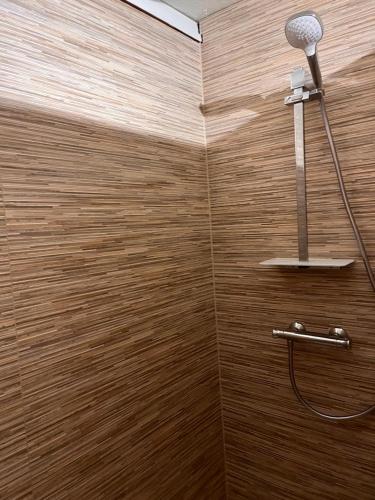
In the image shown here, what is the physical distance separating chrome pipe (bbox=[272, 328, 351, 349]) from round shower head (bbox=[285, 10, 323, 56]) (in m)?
0.89

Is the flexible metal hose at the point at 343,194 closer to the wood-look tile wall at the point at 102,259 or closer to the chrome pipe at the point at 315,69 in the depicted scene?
the chrome pipe at the point at 315,69

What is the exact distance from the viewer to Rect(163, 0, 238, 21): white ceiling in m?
1.26

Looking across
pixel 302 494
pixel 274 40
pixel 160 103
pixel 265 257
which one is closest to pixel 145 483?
pixel 302 494

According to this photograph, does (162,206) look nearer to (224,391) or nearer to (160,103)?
(160,103)

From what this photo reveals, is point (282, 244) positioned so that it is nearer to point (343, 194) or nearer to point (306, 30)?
point (343, 194)

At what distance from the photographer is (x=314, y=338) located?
45.2 inches

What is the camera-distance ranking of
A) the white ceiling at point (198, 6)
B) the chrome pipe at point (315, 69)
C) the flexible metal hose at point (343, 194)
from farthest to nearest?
the white ceiling at point (198, 6) → the flexible metal hose at point (343, 194) → the chrome pipe at point (315, 69)

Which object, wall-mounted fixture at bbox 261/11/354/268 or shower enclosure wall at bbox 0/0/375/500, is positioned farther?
wall-mounted fixture at bbox 261/11/354/268

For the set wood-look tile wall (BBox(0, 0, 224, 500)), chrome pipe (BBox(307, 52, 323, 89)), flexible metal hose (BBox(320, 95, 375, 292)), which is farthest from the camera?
flexible metal hose (BBox(320, 95, 375, 292))

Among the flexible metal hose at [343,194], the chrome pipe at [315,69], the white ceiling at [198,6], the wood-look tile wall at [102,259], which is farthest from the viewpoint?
the white ceiling at [198,6]

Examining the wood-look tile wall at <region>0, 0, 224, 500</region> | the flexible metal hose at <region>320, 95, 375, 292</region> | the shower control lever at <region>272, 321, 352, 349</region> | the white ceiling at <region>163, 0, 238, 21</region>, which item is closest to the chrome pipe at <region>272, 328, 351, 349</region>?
the shower control lever at <region>272, 321, 352, 349</region>

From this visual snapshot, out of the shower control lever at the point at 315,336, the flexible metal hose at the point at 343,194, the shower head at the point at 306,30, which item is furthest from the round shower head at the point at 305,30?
the shower control lever at the point at 315,336

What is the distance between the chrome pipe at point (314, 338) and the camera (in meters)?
1.11

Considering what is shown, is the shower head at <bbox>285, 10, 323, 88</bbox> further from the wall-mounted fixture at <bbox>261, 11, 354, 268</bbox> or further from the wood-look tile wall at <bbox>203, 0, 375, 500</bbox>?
the wood-look tile wall at <bbox>203, 0, 375, 500</bbox>
